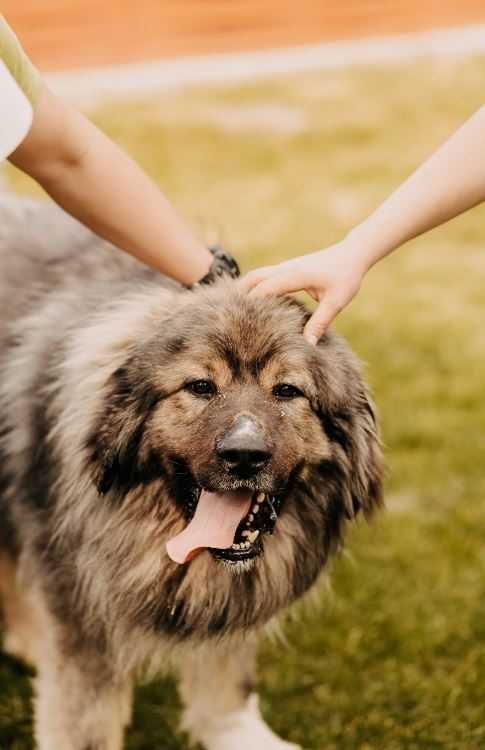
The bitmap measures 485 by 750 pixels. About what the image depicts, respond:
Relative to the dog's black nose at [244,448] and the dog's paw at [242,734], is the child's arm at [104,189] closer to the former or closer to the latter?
the dog's black nose at [244,448]

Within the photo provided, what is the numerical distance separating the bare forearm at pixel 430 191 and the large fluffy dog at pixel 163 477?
265 mm

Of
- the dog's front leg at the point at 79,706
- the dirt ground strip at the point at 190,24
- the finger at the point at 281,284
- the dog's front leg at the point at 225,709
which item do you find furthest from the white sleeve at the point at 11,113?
the dirt ground strip at the point at 190,24

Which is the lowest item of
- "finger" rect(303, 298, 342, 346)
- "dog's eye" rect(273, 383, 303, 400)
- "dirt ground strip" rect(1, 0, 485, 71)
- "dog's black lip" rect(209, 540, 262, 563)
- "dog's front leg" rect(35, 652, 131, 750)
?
"dog's front leg" rect(35, 652, 131, 750)

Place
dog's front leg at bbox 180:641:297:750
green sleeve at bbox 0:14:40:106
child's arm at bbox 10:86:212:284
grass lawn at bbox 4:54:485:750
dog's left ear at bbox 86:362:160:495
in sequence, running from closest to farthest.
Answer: green sleeve at bbox 0:14:40:106, dog's left ear at bbox 86:362:160:495, child's arm at bbox 10:86:212:284, dog's front leg at bbox 180:641:297:750, grass lawn at bbox 4:54:485:750

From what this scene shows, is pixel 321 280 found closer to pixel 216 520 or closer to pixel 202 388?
pixel 202 388

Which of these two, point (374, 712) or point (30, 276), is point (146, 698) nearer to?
point (374, 712)

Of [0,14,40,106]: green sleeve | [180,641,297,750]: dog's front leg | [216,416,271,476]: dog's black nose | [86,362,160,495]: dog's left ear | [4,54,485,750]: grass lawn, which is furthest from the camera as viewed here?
[4,54,485,750]: grass lawn

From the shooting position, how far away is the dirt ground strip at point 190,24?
35.8 feet

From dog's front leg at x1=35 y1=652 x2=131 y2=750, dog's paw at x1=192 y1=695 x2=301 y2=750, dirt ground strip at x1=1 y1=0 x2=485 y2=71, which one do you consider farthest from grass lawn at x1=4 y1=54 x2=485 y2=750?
dirt ground strip at x1=1 y1=0 x2=485 y2=71

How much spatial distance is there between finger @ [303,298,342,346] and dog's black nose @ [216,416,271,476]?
324mm

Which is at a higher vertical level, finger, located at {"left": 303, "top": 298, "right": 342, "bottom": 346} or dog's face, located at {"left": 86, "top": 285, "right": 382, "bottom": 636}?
finger, located at {"left": 303, "top": 298, "right": 342, "bottom": 346}

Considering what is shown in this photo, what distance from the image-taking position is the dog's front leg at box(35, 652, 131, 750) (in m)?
2.82

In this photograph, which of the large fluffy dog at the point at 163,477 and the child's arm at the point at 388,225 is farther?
the child's arm at the point at 388,225

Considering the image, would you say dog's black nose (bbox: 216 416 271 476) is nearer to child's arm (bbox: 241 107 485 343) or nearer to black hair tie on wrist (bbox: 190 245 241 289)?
child's arm (bbox: 241 107 485 343)
